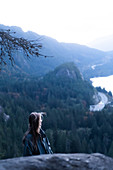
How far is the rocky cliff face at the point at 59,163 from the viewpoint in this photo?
2.80 meters

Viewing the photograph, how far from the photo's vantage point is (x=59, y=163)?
2.96 meters

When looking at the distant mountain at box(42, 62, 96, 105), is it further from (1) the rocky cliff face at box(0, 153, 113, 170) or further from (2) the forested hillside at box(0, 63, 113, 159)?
(1) the rocky cliff face at box(0, 153, 113, 170)

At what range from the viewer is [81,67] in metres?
172

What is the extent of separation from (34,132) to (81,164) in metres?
1.23

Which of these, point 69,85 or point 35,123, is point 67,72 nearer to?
point 69,85

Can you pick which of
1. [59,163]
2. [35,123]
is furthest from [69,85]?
[59,163]

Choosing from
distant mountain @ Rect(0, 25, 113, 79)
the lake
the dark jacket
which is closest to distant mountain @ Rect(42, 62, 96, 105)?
the lake

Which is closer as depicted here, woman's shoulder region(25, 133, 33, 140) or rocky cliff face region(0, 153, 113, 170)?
rocky cliff face region(0, 153, 113, 170)

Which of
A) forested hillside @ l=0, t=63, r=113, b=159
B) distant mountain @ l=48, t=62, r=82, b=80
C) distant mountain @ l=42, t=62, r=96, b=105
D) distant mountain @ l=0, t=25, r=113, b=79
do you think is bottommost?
forested hillside @ l=0, t=63, r=113, b=159

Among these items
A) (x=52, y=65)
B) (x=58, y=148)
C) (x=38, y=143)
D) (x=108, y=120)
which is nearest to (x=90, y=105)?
(x=108, y=120)

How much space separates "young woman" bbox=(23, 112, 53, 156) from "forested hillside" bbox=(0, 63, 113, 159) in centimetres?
1708

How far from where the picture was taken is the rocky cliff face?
→ 2804 millimetres

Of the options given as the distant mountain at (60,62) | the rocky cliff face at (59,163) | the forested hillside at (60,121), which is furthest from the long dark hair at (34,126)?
the distant mountain at (60,62)

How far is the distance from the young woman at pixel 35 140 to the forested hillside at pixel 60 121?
1708cm
